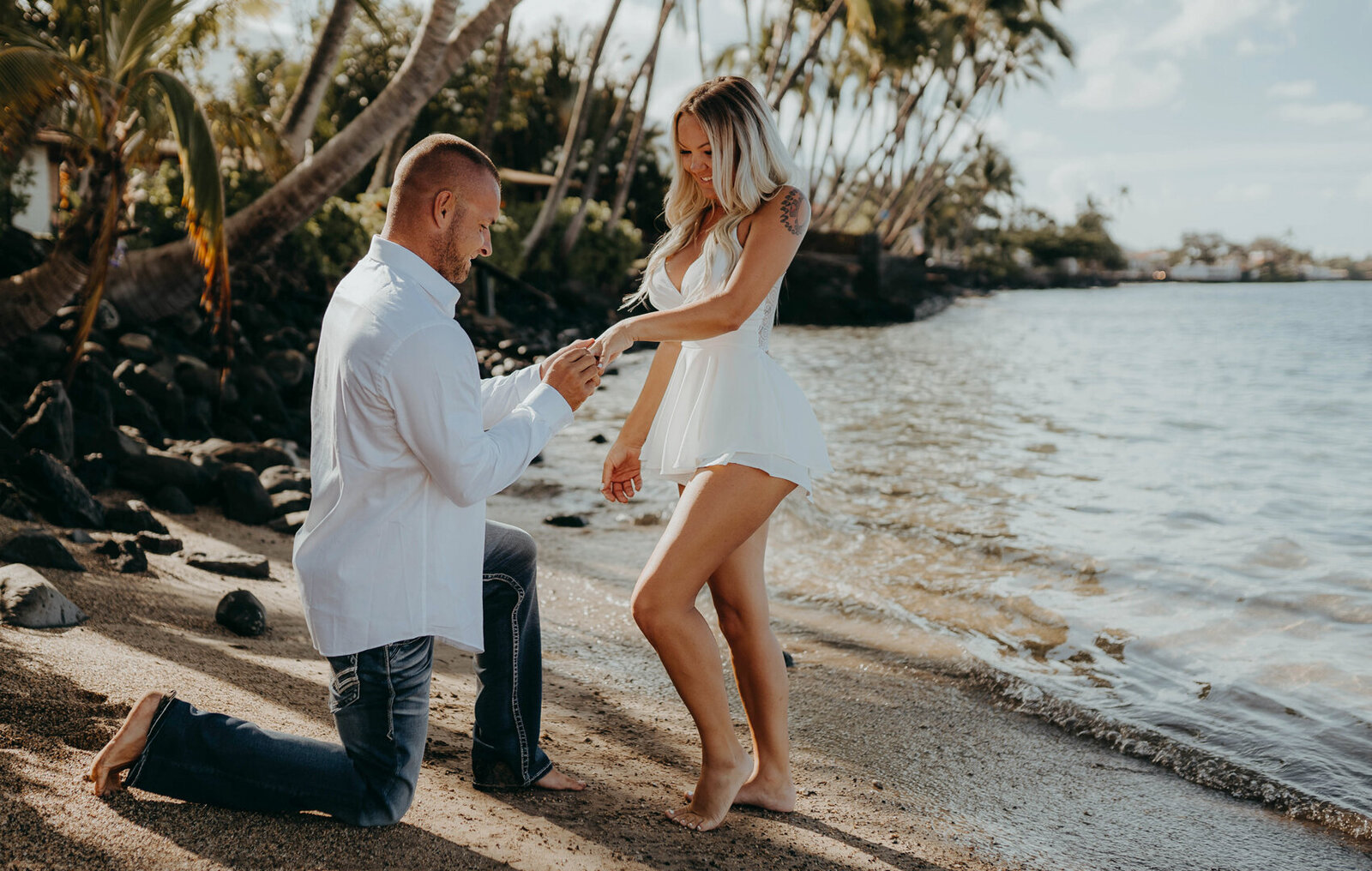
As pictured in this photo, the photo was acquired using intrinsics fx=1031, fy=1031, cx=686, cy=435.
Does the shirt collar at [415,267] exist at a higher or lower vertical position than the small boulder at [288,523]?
higher

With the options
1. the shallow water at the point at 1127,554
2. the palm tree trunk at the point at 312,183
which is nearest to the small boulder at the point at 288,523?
the shallow water at the point at 1127,554

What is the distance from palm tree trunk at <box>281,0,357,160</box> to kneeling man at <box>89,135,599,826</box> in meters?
11.1

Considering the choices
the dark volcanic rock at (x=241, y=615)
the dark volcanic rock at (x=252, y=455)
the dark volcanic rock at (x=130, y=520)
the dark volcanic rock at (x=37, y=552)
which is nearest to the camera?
the dark volcanic rock at (x=241, y=615)

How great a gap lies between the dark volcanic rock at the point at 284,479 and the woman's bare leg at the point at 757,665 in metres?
4.91

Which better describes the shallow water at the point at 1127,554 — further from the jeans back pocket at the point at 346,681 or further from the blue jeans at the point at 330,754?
the jeans back pocket at the point at 346,681

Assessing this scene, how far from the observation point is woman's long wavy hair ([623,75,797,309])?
309cm

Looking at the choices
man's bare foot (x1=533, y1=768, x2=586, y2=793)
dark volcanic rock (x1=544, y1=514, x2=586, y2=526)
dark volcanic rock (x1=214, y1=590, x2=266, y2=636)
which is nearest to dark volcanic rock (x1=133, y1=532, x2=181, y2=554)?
dark volcanic rock (x1=214, y1=590, x2=266, y2=636)

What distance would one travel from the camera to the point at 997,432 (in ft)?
43.8

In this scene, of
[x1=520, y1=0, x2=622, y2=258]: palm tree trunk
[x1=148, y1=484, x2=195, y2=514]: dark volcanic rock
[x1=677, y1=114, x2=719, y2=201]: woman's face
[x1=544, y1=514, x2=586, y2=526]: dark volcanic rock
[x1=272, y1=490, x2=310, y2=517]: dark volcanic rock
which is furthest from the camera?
[x1=520, y1=0, x2=622, y2=258]: palm tree trunk

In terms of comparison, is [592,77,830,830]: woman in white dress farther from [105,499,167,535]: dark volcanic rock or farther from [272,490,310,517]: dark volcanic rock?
[272,490,310,517]: dark volcanic rock

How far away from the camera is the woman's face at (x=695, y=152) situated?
317cm

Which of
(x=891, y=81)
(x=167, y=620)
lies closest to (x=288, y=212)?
(x=167, y=620)

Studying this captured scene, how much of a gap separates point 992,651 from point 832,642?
32.2 inches

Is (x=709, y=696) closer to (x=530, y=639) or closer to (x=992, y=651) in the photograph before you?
(x=530, y=639)
